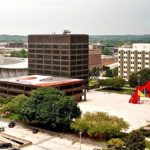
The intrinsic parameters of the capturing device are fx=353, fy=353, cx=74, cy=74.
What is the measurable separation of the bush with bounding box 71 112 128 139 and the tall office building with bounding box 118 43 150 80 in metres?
75.7

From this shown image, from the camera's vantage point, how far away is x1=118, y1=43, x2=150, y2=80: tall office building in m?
132

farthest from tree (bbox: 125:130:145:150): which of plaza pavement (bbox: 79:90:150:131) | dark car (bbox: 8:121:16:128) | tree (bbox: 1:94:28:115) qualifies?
tree (bbox: 1:94:28:115)

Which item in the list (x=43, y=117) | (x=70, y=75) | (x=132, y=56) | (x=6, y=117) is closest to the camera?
(x=43, y=117)

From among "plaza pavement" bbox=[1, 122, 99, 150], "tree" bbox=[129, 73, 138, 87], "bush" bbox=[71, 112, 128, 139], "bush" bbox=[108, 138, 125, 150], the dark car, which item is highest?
"tree" bbox=[129, 73, 138, 87]

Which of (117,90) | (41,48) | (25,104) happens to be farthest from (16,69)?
(25,104)

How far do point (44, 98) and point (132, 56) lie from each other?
246ft

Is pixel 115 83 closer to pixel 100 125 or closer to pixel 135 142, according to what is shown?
pixel 100 125

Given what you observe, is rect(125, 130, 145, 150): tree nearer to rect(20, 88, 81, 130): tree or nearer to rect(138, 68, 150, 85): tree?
rect(20, 88, 81, 130): tree

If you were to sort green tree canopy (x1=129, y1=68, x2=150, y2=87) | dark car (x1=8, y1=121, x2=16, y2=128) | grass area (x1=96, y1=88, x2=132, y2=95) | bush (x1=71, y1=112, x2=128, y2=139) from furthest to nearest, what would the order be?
green tree canopy (x1=129, y1=68, x2=150, y2=87), grass area (x1=96, y1=88, x2=132, y2=95), dark car (x1=8, y1=121, x2=16, y2=128), bush (x1=71, y1=112, x2=128, y2=139)

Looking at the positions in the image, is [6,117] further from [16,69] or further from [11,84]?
[16,69]

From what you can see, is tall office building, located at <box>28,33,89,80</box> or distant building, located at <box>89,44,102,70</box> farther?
distant building, located at <box>89,44,102,70</box>

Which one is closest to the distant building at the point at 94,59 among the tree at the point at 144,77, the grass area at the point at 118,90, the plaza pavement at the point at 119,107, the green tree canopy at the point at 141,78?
the grass area at the point at 118,90

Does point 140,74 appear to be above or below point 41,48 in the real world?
below

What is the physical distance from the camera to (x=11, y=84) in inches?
3605
